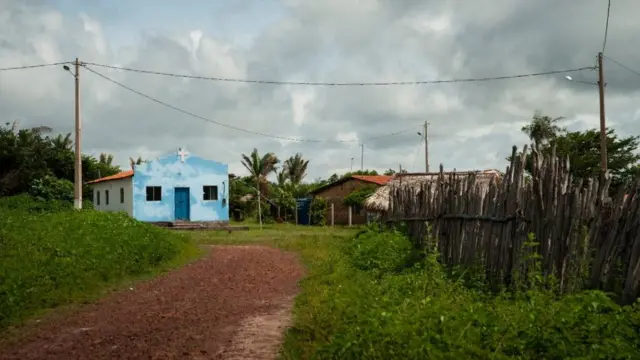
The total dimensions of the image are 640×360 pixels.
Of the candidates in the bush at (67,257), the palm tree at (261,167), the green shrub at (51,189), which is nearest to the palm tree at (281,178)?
the palm tree at (261,167)

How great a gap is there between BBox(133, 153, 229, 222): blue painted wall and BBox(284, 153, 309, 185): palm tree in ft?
53.9

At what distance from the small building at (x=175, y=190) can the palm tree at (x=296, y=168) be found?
54.0 ft

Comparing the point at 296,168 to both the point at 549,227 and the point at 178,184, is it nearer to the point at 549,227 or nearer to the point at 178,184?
the point at 178,184

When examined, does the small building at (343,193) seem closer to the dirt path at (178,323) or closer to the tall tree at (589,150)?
the tall tree at (589,150)

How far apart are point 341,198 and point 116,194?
15025 millimetres

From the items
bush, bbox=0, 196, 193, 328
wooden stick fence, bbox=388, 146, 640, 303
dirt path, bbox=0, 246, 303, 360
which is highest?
wooden stick fence, bbox=388, 146, 640, 303

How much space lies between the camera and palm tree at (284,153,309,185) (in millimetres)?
55594

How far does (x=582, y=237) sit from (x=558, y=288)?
718mm

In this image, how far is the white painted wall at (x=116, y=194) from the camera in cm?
3734

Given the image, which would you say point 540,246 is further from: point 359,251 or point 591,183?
point 359,251

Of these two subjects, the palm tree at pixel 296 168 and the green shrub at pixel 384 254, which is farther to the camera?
the palm tree at pixel 296 168

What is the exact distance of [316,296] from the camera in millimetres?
10070

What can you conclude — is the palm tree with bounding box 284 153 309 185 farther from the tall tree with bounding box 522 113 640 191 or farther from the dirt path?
the dirt path

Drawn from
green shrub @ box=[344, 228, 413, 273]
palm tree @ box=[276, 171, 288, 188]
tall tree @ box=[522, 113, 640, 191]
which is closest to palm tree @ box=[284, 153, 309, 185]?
palm tree @ box=[276, 171, 288, 188]
